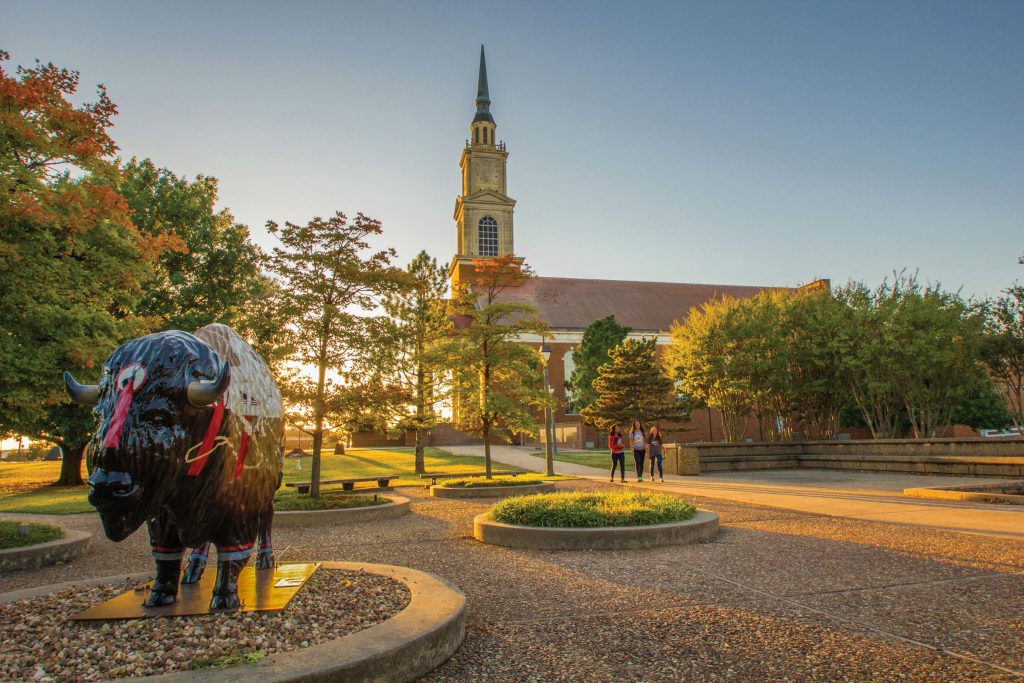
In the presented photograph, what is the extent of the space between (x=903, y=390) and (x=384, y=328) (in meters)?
22.6

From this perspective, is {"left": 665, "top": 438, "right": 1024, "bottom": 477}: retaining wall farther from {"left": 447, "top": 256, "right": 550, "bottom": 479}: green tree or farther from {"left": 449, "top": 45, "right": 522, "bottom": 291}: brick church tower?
{"left": 449, "top": 45, "right": 522, "bottom": 291}: brick church tower

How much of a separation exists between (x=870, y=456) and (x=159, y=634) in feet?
79.1

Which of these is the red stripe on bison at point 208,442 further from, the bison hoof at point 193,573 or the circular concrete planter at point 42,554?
the circular concrete planter at point 42,554

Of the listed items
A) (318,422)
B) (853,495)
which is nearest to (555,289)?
(853,495)

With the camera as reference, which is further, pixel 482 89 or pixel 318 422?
pixel 482 89

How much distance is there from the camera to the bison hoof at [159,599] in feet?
15.7

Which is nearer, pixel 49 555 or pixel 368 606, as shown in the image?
pixel 368 606

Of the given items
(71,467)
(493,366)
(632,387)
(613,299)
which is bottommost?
(71,467)

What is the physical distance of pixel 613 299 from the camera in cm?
5944

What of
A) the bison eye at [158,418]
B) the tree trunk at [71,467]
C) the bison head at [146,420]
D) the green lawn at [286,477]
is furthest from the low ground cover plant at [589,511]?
the tree trunk at [71,467]

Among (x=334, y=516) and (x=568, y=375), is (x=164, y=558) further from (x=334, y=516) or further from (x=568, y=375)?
(x=568, y=375)

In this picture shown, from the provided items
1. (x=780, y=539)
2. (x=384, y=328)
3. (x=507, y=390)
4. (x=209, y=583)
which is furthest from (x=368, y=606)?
(x=507, y=390)

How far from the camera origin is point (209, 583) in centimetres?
542

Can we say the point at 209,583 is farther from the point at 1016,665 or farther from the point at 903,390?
the point at 903,390
